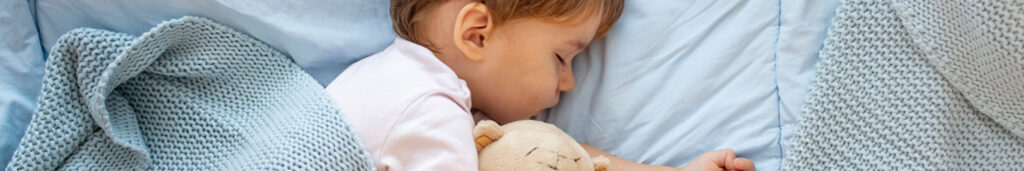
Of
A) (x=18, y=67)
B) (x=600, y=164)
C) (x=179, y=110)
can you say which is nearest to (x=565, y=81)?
(x=600, y=164)

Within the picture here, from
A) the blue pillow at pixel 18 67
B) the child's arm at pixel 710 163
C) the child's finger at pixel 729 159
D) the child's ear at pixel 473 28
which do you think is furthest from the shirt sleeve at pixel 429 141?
the blue pillow at pixel 18 67

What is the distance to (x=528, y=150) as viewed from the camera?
0.90m

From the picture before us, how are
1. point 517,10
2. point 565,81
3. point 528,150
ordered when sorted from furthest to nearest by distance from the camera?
1. point 565,81
2. point 517,10
3. point 528,150

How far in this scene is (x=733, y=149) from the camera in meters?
1.08

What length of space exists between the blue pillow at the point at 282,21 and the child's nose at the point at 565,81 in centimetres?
26

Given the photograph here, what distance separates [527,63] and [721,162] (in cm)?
30

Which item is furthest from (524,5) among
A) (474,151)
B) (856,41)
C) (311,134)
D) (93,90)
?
(93,90)

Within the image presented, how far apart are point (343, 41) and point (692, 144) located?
0.52m

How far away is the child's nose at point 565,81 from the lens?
1141 millimetres

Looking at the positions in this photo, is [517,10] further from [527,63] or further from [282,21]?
[282,21]

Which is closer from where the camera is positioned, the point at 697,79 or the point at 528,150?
the point at 528,150

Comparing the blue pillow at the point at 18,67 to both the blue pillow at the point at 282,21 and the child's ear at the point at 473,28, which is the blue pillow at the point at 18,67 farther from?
the child's ear at the point at 473,28

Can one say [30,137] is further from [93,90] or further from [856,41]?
[856,41]

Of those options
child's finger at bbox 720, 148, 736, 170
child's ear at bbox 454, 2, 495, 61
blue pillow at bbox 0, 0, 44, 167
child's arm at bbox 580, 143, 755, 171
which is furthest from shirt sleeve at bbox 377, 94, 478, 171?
blue pillow at bbox 0, 0, 44, 167
